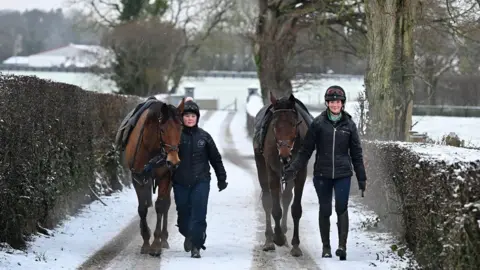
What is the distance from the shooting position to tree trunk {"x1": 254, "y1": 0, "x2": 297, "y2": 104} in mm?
32719

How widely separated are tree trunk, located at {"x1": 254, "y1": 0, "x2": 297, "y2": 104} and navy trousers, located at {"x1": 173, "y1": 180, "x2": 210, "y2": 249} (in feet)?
73.0

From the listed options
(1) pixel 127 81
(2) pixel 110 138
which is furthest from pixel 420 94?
(2) pixel 110 138

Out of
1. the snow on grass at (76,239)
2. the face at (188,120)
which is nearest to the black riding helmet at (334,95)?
the face at (188,120)

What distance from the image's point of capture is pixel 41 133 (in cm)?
1085

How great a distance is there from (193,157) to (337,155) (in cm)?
178

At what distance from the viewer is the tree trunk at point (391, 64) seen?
46.1ft

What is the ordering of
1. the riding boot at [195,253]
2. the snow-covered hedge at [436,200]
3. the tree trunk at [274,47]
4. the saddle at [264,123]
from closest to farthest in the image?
the snow-covered hedge at [436,200] < the riding boot at [195,253] < the saddle at [264,123] < the tree trunk at [274,47]

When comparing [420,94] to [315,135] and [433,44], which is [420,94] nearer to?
[433,44]

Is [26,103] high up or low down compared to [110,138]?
up

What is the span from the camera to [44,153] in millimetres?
10984

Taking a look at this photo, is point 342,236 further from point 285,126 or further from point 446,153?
point 446,153

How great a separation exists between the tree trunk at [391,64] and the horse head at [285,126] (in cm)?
416

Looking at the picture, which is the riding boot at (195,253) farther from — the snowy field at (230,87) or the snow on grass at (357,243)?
the snowy field at (230,87)

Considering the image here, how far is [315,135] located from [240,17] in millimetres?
52242
